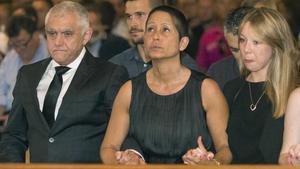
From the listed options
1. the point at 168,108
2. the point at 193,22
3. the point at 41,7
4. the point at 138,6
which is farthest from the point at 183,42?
the point at 193,22

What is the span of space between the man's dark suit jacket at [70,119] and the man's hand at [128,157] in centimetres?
58

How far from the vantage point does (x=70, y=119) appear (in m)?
7.77

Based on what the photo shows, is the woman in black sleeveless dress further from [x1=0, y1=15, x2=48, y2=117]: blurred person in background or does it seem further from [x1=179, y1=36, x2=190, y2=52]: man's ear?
[x1=0, y1=15, x2=48, y2=117]: blurred person in background

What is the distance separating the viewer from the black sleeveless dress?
7418 millimetres

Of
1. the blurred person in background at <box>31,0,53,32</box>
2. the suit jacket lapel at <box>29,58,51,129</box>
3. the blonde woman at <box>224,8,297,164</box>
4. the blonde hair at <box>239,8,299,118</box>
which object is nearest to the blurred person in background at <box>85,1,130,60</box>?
the blurred person in background at <box>31,0,53,32</box>

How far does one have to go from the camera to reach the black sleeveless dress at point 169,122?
7418 millimetres

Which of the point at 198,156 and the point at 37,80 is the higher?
the point at 37,80

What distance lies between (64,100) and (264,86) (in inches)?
51.0

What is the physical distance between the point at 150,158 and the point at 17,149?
37.8 inches

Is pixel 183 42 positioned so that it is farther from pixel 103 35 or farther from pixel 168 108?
pixel 103 35

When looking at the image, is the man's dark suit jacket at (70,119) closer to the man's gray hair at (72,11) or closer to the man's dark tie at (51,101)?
the man's dark tie at (51,101)

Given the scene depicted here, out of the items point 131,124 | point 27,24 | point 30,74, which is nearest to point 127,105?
point 131,124

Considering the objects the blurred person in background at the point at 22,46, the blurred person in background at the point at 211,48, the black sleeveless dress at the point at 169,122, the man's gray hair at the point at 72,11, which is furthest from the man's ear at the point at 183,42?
the blurred person in background at the point at 211,48

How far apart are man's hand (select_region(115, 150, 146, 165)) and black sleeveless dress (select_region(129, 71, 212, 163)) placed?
0.64 ft
